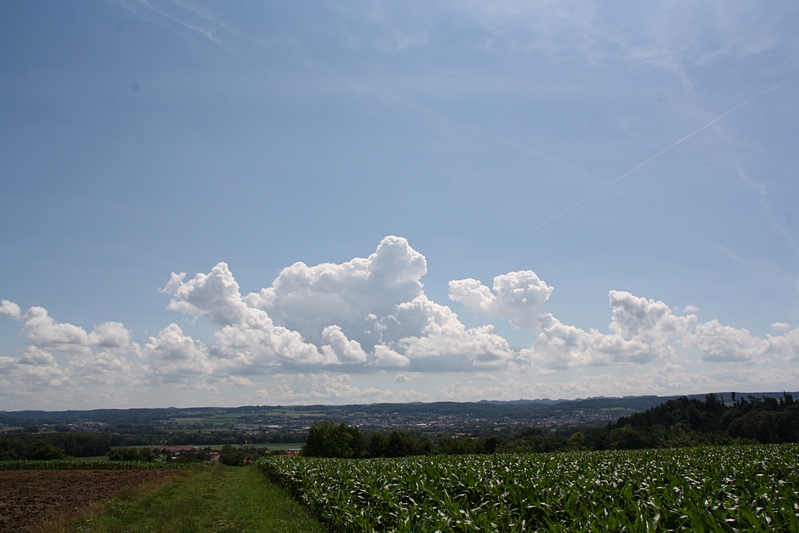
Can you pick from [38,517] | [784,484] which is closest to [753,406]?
[784,484]

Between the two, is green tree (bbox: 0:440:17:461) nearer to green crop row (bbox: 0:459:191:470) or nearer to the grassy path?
green crop row (bbox: 0:459:191:470)

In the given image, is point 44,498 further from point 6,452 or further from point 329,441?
point 6,452

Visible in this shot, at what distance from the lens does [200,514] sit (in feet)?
61.2

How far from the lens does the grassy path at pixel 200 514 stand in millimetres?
14961

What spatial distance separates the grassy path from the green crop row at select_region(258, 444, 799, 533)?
46.0 inches

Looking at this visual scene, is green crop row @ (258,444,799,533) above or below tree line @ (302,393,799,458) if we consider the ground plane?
above

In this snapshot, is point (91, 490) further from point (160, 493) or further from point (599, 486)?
point (599, 486)

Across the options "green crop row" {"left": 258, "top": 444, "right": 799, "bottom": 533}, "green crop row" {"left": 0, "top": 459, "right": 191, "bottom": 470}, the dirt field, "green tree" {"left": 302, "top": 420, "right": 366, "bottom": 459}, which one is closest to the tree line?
"green tree" {"left": 302, "top": 420, "right": 366, "bottom": 459}

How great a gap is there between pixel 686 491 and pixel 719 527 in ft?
16.4

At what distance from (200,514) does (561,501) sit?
15.3m

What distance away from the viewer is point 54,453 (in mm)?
69500

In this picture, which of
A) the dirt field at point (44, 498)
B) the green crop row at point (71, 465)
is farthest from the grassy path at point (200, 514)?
the green crop row at point (71, 465)

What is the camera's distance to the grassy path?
1496 centimetres

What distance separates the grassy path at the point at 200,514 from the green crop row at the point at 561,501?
117cm
